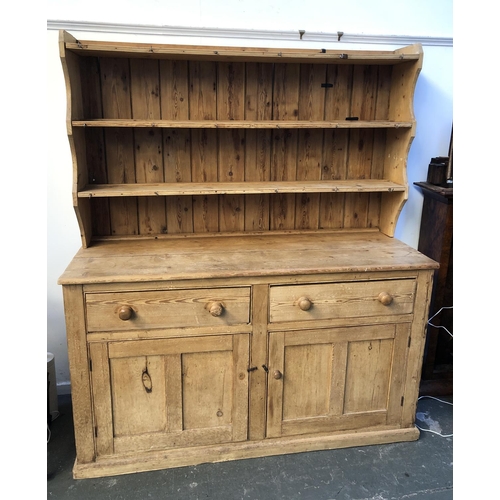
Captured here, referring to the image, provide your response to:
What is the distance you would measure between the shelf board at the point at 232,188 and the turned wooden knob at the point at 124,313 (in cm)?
50

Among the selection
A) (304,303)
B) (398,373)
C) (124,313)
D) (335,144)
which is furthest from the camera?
(335,144)

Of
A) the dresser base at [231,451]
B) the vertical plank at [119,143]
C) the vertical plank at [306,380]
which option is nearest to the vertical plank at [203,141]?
the vertical plank at [119,143]

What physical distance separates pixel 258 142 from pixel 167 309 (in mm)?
947

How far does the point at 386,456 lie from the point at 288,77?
1809mm

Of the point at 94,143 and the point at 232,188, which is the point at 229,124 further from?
the point at 94,143

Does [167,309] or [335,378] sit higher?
[167,309]

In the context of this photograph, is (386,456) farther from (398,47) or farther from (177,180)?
(398,47)

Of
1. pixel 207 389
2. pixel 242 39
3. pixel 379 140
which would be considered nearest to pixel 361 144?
pixel 379 140

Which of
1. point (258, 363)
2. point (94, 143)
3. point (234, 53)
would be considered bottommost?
point (258, 363)

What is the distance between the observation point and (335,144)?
2375mm

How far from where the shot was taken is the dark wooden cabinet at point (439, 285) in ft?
7.67

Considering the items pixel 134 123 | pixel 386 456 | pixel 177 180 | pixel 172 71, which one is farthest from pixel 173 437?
pixel 172 71

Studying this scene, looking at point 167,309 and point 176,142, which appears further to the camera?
point 176,142
